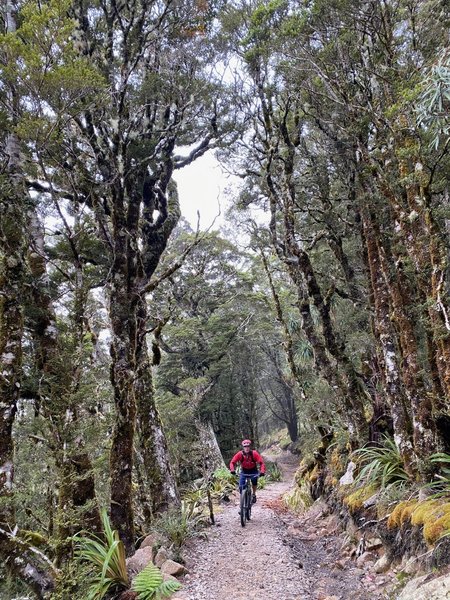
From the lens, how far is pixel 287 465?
23.3 metres

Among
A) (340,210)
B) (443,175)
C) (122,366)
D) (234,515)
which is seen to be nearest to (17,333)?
(122,366)

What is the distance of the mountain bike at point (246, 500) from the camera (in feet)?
26.2

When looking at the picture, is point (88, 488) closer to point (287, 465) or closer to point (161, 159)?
point (161, 159)

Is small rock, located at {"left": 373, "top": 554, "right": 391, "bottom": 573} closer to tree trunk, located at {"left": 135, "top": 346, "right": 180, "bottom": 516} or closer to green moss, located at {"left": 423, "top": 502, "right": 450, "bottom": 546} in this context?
green moss, located at {"left": 423, "top": 502, "right": 450, "bottom": 546}

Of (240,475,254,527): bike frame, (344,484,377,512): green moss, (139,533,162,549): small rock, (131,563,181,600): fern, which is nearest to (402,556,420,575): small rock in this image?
(344,484,377,512): green moss

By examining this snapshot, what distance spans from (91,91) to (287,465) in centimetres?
2240

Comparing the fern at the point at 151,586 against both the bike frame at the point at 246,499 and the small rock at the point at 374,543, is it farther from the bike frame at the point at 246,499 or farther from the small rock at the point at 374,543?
the bike frame at the point at 246,499

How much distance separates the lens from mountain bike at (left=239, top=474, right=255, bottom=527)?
7988mm

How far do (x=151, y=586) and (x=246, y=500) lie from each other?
13.7 feet

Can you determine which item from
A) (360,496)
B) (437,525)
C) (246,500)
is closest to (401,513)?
(437,525)

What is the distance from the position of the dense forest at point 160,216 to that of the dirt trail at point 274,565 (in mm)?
1123

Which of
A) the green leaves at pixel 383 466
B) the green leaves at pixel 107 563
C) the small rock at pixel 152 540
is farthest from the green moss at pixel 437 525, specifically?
the small rock at pixel 152 540

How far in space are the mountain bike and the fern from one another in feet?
12.1

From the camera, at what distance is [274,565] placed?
226 inches
